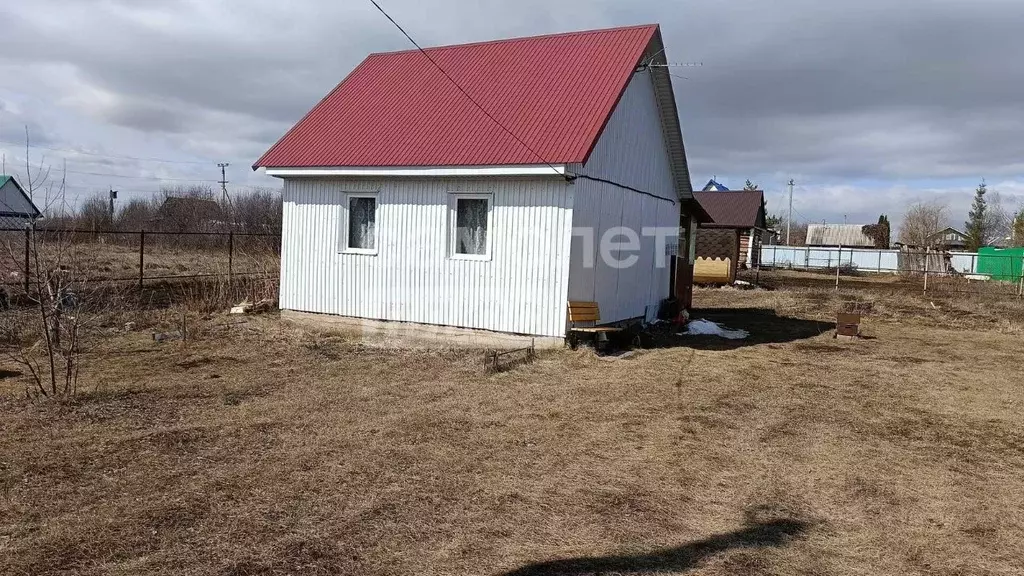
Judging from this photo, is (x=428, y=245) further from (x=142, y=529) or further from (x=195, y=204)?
(x=195, y=204)

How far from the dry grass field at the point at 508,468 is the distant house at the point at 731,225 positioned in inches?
733

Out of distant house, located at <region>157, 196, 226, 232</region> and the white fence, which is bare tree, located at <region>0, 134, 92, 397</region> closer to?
distant house, located at <region>157, 196, 226, 232</region>

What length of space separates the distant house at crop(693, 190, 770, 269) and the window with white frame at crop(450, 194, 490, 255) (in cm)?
1842

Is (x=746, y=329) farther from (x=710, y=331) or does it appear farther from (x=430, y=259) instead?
(x=430, y=259)

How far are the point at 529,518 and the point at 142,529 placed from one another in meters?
2.56

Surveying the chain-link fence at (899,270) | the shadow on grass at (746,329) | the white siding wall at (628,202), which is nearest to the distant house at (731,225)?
the chain-link fence at (899,270)

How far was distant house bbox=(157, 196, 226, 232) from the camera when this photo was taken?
38.4 m

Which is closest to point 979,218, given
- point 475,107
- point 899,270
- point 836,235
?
point 836,235

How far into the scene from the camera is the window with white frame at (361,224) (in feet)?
42.8

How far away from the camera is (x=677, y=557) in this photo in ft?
14.3

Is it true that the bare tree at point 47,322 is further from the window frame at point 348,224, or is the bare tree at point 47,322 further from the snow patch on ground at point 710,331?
the snow patch on ground at point 710,331

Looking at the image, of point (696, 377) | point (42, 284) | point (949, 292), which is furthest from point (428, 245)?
point (949, 292)

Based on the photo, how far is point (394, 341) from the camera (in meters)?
12.6

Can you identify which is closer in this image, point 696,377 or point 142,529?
point 142,529
